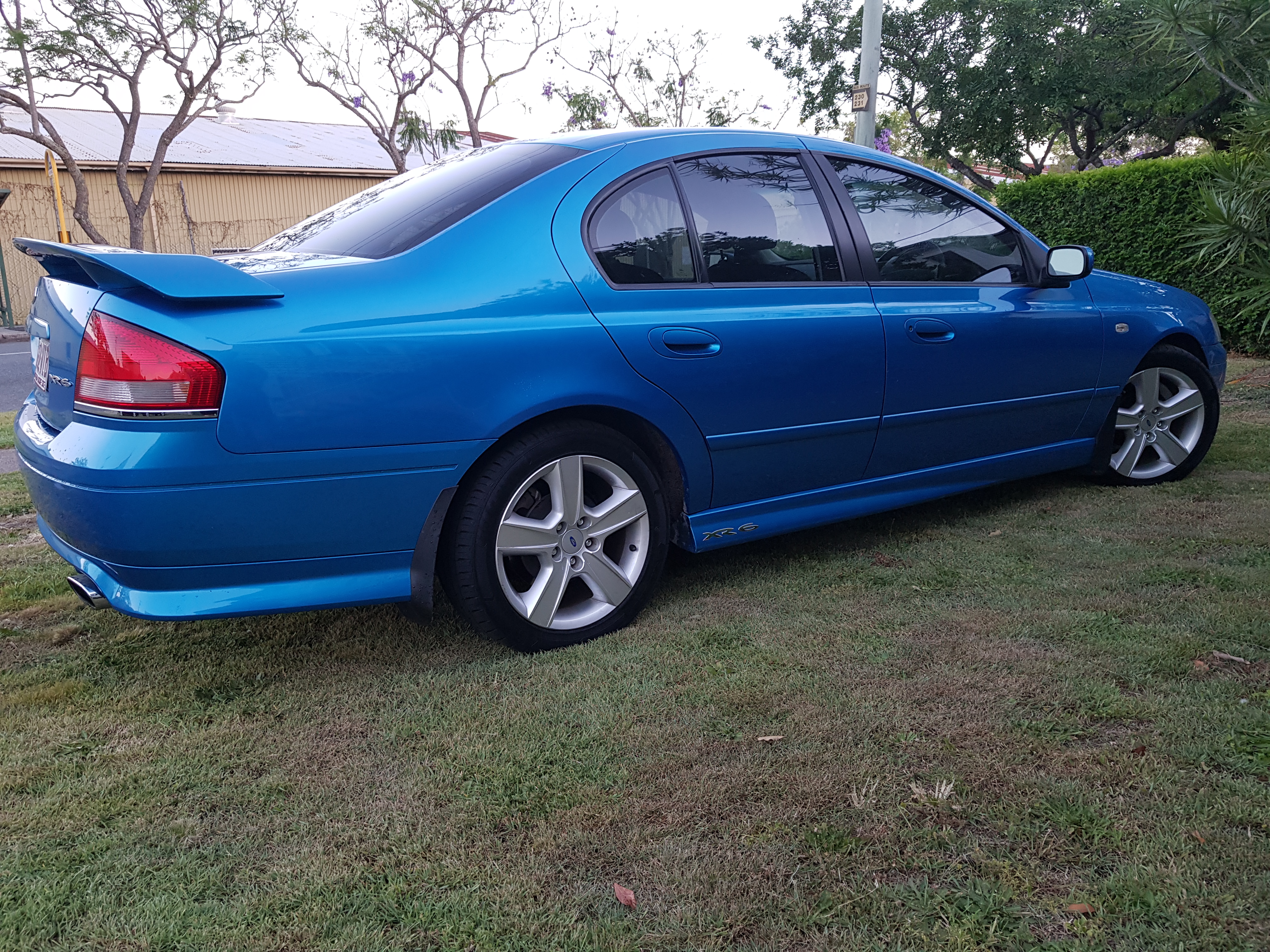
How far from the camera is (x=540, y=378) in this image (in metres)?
2.75

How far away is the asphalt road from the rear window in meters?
5.59

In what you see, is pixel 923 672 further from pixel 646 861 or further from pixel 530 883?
pixel 530 883

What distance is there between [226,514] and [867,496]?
2.24 meters

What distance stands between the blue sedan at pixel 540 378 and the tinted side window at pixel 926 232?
0.01 m

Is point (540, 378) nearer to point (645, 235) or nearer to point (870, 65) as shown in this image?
point (645, 235)

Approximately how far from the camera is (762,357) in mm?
3189

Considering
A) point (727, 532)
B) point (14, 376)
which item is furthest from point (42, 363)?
point (14, 376)

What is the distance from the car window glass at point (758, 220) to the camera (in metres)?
3.20

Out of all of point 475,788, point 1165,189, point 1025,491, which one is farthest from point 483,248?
point 1165,189

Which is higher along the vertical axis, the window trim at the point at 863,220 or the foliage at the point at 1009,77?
the foliage at the point at 1009,77

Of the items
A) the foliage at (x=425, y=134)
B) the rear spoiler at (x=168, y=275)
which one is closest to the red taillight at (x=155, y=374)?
the rear spoiler at (x=168, y=275)

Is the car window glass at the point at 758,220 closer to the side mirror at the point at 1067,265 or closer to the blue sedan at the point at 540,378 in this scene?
the blue sedan at the point at 540,378

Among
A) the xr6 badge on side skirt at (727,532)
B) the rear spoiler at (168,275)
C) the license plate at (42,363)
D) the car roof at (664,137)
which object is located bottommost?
the xr6 badge on side skirt at (727,532)

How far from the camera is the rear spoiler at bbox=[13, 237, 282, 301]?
7.64 ft
